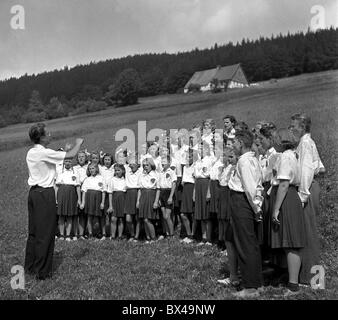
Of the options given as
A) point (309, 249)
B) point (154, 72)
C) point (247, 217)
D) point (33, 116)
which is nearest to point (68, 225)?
point (247, 217)

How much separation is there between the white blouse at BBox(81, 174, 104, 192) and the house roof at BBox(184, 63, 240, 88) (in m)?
8.06

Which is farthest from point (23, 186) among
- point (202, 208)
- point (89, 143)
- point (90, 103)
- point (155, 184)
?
point (202, 208)

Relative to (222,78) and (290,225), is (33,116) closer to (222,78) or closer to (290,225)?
(222,78)

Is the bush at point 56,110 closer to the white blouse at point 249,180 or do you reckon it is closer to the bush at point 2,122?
the bush at point 2,122

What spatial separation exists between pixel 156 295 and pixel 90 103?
1188 cm

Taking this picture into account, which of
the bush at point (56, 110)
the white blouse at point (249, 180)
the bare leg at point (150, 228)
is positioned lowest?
the bare leg at point (150, 228)

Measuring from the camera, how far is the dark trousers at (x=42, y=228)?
21.7 feet

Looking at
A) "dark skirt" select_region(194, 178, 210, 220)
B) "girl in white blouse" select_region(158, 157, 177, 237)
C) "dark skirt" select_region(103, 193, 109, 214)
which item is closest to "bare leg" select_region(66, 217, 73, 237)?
"dark skirt" select_region(103, 193, 109, 214)

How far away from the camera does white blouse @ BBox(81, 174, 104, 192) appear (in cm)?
957

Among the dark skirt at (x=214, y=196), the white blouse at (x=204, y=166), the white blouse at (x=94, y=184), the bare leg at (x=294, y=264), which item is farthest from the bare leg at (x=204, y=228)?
the bare leg at (x=294, y=264)

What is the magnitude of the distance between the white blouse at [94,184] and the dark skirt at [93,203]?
9cm

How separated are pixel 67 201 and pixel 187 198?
284 cm

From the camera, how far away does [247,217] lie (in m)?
5.50

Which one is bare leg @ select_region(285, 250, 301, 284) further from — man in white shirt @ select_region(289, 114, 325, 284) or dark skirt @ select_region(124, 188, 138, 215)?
dark skirt @ select_region(124, 188, 138, 215)
